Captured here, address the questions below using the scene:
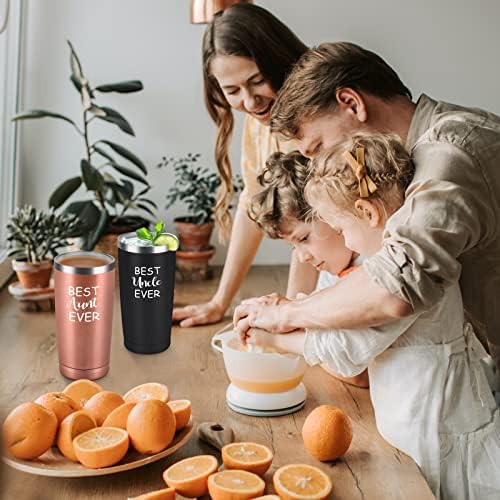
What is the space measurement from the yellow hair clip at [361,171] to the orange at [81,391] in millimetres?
584

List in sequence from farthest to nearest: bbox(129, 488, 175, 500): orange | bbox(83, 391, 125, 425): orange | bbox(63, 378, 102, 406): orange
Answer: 1. bbox(63, 378, 102, 406): orange
2. bbox(83, 391, 125, 425): orange
3. bbox(129, 488, 175, 500): orange

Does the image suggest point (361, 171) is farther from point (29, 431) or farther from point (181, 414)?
point (29, 431)

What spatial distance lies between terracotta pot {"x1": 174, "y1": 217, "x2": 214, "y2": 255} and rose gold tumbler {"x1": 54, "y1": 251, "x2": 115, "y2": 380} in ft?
3.87

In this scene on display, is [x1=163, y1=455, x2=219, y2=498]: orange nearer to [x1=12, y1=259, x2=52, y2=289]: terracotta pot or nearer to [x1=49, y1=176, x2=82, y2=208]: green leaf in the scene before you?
[x1=12, y1=259, x2=52, y2=289]: terracotta pot

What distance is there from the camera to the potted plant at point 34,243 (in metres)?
2.30

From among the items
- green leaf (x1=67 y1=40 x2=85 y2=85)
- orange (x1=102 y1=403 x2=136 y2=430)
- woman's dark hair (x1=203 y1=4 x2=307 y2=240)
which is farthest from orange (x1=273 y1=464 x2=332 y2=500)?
green leaf (x1=67 y1=40 x2=85 y2=85)

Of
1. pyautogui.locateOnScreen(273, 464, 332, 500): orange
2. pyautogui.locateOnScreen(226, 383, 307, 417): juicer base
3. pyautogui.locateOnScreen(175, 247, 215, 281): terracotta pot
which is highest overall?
pyautogui.locateOnScreen(273, 464, 332, 500): orange

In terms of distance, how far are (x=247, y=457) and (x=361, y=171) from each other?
1.56 feet

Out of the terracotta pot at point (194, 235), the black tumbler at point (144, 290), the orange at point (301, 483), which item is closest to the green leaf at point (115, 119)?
the terracotta pot at point (194, 235)

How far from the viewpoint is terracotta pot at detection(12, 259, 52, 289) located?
229 cm

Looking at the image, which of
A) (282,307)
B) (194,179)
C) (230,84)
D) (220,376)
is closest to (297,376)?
(282,307)

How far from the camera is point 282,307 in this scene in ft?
4.83

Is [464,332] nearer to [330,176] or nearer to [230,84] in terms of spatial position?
[330,176]

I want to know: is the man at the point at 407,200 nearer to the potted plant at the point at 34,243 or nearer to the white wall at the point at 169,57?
the potted plant at the point at 34,243
